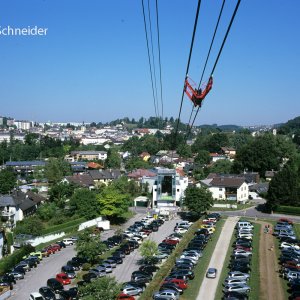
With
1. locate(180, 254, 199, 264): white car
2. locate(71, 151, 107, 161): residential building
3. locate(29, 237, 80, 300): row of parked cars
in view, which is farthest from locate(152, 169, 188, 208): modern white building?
locate(71, 151, 107, 161): residential building

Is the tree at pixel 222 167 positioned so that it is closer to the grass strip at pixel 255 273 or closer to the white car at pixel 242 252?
the grass strip at pixel 255 273

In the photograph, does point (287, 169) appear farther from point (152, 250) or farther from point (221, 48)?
point (221, 48)

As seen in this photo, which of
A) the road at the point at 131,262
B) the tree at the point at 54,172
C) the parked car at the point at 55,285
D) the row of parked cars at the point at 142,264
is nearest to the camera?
the row of parked cars at the point at 142,264

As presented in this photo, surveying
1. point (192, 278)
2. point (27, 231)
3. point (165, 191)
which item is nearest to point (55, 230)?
point (27, 231)

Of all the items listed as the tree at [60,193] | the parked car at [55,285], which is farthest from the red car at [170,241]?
the tree at [60,193]

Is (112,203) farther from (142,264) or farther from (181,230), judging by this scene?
(142,264)
